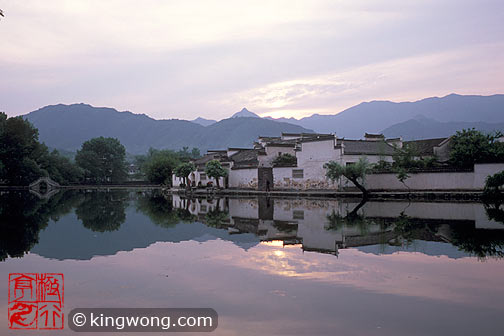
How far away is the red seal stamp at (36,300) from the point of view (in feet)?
19.1

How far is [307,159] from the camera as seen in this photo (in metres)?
41.0

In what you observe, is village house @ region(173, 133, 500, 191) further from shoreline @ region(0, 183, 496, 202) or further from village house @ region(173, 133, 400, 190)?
shoreline @ region(0, 183, 496, 202)

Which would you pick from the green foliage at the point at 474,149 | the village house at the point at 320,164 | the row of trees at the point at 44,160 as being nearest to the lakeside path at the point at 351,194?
the village house at the point at 320,164

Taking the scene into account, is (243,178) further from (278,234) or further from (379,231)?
(379,231)

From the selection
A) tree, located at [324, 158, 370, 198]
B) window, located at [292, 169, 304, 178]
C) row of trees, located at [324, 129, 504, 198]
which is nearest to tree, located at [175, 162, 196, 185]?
window, located at [292, 169, 304, 178]

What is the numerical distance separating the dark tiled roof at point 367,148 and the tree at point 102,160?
6862cm

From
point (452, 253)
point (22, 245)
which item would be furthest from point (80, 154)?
point (452, 253)

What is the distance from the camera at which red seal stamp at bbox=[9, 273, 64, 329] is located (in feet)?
19.1

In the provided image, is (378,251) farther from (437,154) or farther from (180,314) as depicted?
(437,154)

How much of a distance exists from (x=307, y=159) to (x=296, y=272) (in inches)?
1294

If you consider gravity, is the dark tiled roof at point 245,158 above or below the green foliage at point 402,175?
above

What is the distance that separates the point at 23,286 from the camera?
768 cm

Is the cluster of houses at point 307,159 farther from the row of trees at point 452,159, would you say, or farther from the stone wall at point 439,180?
the stone wall at point 439,180

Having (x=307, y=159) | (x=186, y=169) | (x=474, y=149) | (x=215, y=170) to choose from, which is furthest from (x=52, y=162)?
(x=474, y=149)
